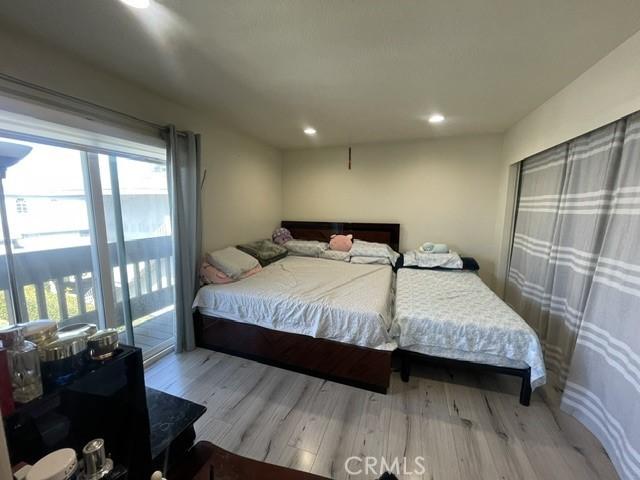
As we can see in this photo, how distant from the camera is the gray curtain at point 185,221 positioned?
240cm

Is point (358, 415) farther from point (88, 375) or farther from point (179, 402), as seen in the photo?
point (88, 375)

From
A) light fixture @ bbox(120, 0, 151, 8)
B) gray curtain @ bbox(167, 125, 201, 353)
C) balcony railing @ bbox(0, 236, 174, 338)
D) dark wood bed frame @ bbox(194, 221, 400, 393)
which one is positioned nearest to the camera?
light fixture @ bbox(120, 0, 151, 8)

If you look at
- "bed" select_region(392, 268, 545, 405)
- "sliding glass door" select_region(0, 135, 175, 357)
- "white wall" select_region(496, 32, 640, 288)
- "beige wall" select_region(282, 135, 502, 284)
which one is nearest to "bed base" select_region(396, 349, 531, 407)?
"bed" select_region(392, 268, 545, 405)

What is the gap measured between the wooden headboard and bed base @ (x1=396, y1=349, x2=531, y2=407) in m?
2.01

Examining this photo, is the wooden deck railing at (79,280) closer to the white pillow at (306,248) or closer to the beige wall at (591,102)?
the white pillow at (306,248)

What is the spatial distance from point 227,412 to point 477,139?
13.2 feet

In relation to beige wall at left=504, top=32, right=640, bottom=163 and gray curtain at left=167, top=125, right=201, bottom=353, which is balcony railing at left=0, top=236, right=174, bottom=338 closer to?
gray curtain at left=167, top=125, right=201, bottom=353

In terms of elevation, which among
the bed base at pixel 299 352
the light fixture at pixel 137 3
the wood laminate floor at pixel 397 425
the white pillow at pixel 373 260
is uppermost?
the light fixture at pixel 137 3

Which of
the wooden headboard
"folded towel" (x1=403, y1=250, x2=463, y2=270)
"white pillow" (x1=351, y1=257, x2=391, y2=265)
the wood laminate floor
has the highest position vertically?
the wooden headboard

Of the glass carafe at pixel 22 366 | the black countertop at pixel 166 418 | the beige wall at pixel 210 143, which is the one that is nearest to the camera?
the glass carafe at pixel 22 366

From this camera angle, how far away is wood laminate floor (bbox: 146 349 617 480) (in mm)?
1506

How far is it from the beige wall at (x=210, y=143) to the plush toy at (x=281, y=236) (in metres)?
0.11

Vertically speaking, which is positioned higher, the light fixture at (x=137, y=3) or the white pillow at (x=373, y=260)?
the light fixture at (x=137, y=3)

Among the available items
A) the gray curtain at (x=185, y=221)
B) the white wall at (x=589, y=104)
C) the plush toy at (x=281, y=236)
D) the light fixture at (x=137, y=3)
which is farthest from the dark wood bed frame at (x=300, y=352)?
the light fixture at (x=137, y=3)
